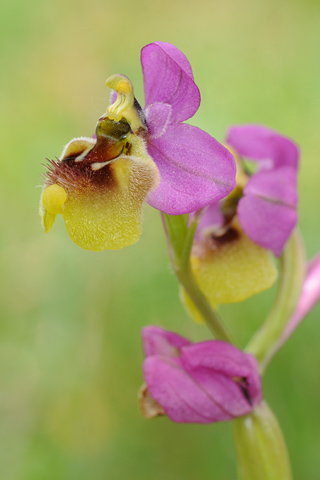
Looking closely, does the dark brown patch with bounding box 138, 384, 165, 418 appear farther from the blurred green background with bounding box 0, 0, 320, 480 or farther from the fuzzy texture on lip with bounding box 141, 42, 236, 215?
the blurred green background with bounding box 0, 0, 320, 480

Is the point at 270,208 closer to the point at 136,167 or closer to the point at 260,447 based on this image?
the point at 136,167

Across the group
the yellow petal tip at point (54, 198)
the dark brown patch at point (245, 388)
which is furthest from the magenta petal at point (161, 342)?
the yellow petal tip at point (54, 198)

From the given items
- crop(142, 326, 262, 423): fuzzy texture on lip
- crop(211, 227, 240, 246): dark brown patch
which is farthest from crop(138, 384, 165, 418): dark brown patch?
crop(211, 227, 240, 246): dark brown patch

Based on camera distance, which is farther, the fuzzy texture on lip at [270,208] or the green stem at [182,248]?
the fuzzy texture on lip at [270,208]

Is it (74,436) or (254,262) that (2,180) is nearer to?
(74,436)

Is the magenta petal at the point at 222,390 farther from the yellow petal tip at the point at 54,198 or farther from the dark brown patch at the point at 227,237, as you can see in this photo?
the yellow petal tip at the point at 54,198

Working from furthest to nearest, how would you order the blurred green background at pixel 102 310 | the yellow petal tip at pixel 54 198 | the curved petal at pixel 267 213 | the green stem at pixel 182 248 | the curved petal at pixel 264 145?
the blurred green background at pixel 102 310 → the curved petal at pixel 264 145 → the curved petal at pixel 267 213 → the green stem at pixel 182 248 → the yellow petal tip at pixel 54 198

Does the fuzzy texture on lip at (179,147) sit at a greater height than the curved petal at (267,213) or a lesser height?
greater
